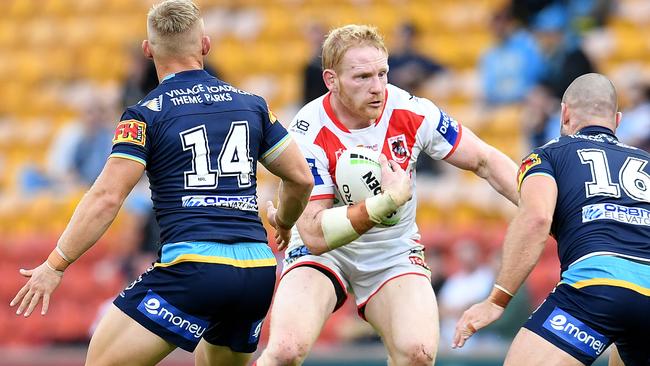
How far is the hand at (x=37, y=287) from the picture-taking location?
671 cm

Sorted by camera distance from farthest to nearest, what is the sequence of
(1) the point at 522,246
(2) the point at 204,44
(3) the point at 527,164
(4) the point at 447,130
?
(4) the point at 447,130 < (3) the point at 527,164 < (2) the point at 204,44 < (1) the point at 522,246

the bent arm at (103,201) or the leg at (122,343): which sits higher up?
the bent arm at (103,201)

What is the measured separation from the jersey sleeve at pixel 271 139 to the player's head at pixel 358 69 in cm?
71

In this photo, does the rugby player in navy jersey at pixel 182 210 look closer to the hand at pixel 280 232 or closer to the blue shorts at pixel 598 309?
the hand at pixel 280 232

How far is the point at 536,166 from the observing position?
7156 millimetres

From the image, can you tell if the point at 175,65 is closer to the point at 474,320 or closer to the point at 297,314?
the point at 297,314

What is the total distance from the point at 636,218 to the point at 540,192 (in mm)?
534

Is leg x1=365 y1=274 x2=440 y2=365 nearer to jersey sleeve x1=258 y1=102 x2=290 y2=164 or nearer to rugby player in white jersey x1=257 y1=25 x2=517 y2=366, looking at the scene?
rugby player in white jersey x1=257 y1=25 x2=517 y2=366

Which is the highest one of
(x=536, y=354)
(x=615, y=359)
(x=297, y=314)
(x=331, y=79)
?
(x=331, y=79)

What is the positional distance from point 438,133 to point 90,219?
A: 2290mm

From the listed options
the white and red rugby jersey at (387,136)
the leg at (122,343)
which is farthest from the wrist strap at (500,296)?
the leg at (122,343)

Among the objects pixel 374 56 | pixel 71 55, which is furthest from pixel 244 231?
pixel 71 55

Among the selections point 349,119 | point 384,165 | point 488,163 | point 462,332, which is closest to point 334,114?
point 349,119

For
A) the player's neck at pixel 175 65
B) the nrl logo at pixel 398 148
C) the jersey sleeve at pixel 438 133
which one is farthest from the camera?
the jersey sleeve at pixel 438 133
